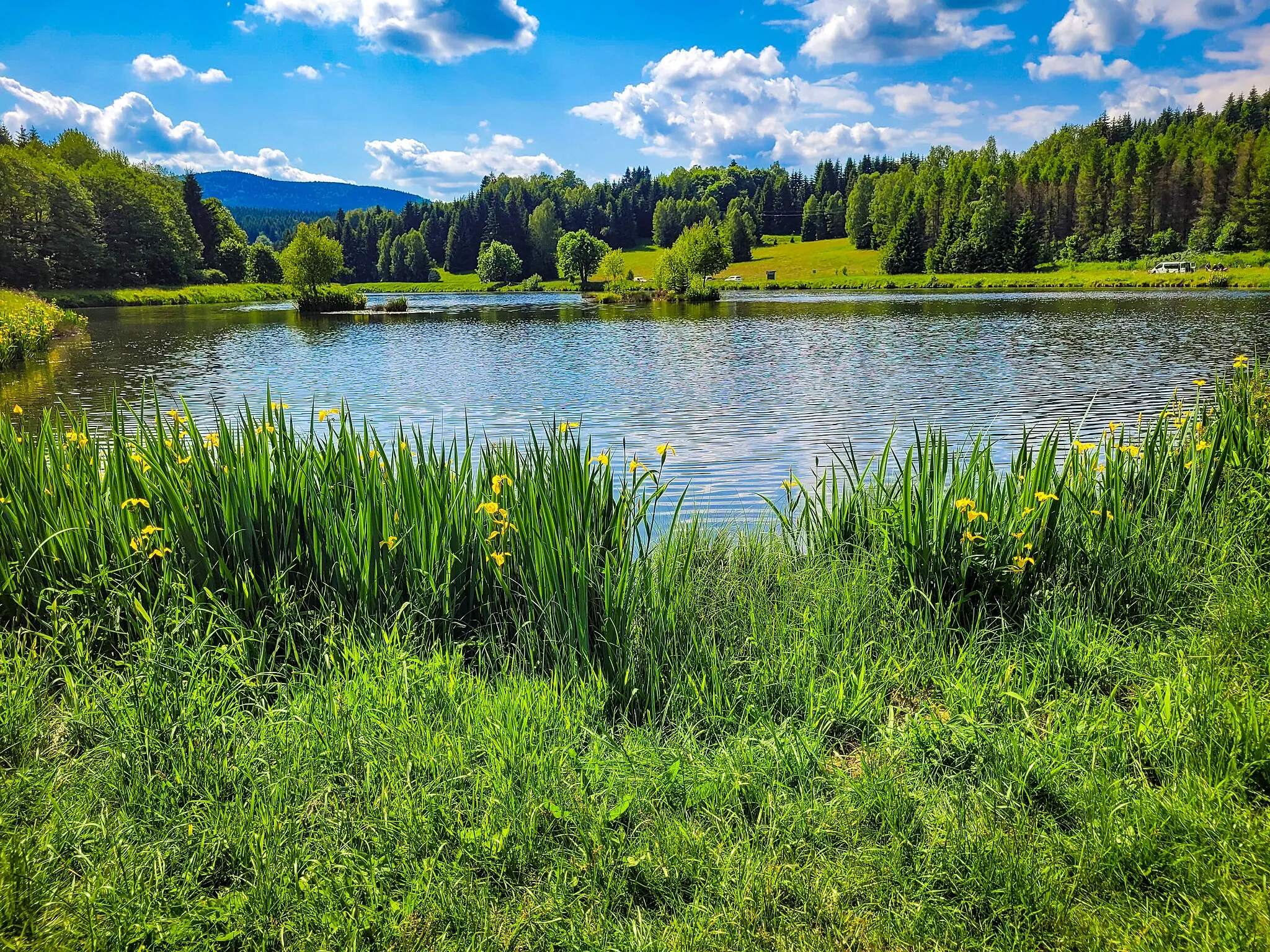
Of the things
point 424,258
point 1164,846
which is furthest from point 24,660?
point 424,258

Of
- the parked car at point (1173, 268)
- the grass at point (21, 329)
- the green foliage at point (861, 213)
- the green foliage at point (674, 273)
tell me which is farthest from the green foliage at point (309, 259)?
the green foliage at point (861, 213)

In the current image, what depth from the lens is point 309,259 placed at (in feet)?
251

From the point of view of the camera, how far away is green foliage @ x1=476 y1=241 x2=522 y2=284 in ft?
511

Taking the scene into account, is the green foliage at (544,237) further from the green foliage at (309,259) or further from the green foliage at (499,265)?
the green foliage at (309,259)

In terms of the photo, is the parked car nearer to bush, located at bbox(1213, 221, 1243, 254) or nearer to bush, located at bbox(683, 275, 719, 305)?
bush, located at bbox(1213, 221, 1243, 254)

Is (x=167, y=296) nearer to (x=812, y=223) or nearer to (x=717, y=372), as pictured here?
(x=717, y=372)

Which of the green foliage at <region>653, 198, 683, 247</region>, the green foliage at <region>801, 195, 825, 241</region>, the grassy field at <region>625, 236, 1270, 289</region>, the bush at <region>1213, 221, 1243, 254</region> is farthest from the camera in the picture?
the green foliage at <region>653, 198, 683, 247</region>

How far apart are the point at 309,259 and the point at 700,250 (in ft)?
140

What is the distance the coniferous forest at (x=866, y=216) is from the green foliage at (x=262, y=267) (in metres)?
0.24

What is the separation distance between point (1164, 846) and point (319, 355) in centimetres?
3693

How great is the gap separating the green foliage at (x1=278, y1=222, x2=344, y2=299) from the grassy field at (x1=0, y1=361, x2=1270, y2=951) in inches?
3096

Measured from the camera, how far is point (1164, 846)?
2789 millimetres

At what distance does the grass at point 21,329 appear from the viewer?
2583 cm

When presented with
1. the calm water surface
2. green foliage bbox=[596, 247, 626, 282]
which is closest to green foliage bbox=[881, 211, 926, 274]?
green foliage bbox=[596, 247, 626, 282]
